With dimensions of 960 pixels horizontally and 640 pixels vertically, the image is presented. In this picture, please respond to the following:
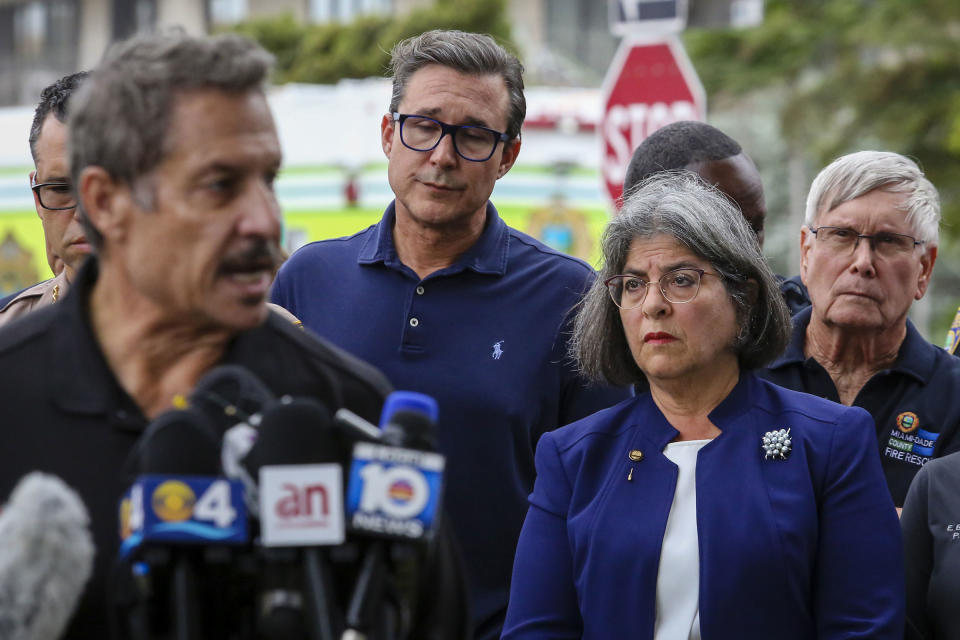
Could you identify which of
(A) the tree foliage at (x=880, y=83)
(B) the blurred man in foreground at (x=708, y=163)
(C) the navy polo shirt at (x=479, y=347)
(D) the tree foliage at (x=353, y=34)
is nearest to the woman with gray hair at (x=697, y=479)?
(C) the navy polo shirt at (x=479, y=347)

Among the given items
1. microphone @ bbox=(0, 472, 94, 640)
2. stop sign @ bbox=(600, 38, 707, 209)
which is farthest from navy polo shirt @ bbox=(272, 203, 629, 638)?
stop sign @ bbox=(600, 38, 707, 209)

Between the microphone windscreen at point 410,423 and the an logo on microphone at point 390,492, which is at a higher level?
the microphone windscreen at point 410,423

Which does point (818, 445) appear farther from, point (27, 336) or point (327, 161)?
point (327, 161)

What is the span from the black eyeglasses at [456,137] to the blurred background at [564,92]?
37.4 inches

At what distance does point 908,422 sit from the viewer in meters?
4.87

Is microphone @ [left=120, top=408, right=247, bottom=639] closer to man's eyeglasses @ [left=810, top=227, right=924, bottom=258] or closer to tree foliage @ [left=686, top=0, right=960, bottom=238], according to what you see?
man's eyeglasses @ [left=810, top=227, right=924, bottom=258]

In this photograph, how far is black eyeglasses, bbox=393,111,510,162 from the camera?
488cm

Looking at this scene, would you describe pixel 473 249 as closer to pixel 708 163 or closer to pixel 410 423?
pixel 708 163

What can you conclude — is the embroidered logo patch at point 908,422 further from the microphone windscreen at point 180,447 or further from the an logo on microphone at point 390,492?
the microphone windscreen at point 180,447

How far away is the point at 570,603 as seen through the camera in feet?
13.8

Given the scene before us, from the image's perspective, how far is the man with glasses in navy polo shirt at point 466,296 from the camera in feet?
15.1

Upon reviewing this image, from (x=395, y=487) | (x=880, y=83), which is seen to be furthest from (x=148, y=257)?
(x=880, y=83)

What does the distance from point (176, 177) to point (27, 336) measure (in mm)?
437

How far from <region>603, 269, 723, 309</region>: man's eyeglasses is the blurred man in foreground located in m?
0.69
